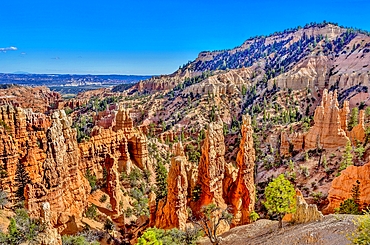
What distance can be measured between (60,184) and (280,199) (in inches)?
835

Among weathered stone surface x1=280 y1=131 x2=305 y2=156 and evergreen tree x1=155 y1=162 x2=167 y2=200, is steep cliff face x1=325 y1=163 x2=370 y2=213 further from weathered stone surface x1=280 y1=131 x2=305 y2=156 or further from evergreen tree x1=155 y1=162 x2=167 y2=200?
weathered stone surface x1=280 y1=131 x2=305 y2=156

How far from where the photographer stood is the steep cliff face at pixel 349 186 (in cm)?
3497

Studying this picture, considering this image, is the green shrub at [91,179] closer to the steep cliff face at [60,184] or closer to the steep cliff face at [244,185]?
the steep cliff face at [60,184]

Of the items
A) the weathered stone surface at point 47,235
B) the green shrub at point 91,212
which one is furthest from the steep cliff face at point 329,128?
the weathered stone surface at point 47,235

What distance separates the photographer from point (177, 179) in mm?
30766

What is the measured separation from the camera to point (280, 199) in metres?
26.5

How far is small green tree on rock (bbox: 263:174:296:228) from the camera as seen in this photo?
26.3 m

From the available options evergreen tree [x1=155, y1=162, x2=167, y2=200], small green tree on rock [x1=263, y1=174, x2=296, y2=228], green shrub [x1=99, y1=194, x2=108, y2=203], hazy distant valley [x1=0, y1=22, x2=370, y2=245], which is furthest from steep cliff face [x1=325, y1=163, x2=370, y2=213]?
green shrub [x1=99, y1=194, x2=108, y2=203]

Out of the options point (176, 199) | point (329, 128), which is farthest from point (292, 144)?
point (176, 199)

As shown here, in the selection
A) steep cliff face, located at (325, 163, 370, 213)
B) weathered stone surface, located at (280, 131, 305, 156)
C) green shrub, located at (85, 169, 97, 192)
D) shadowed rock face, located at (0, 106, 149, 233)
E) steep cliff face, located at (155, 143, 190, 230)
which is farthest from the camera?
weathered stone surface, located at (280, 131, 305, 156)

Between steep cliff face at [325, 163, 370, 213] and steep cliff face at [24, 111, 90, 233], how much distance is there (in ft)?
92.2

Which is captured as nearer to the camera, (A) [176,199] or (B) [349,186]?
(A) [176,199]

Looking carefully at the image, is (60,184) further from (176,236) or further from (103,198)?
(176,236)

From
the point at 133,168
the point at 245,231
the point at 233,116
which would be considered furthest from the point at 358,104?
the point at 245,231
